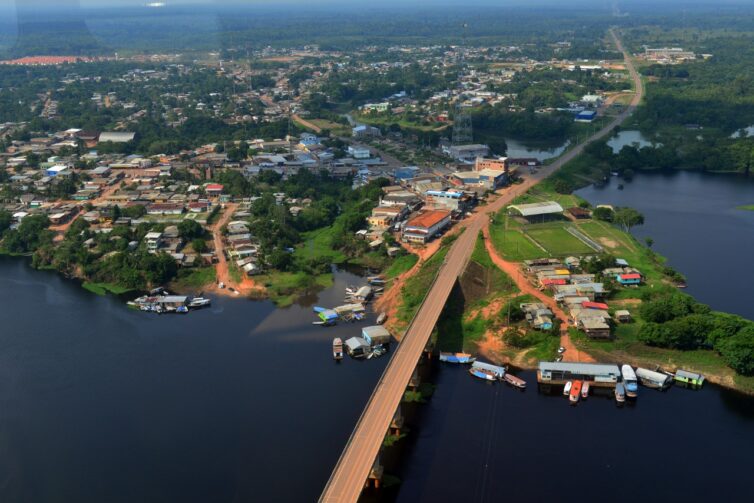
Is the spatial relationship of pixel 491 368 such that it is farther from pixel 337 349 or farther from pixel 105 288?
pixel 105 288

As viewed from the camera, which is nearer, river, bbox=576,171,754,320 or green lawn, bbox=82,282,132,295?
river, bbox=576,171,754,320

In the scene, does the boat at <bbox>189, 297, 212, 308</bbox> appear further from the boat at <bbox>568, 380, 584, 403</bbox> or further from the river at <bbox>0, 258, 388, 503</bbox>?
the boat at <bbox>568, 380, 584, 403</bbox>

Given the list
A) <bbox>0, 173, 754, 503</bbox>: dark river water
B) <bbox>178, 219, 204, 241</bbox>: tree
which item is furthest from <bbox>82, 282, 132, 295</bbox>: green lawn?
<bbox>178, 219, 204, 241</bbox>: tree

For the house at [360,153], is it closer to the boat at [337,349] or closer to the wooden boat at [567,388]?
the boat at [337,349]

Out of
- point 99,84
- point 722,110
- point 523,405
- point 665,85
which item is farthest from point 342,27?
point 523,405

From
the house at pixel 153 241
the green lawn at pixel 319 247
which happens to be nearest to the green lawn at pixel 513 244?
the green lawn at pixel 319 247
